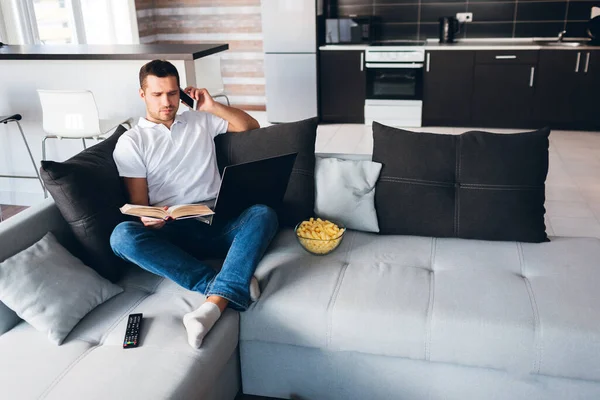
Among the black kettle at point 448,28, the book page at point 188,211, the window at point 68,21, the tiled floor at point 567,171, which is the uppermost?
the window at point 68,21

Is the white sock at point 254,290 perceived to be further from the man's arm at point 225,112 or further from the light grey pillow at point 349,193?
the man's arm at point 225,112

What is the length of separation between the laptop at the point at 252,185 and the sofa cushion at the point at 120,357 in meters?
0.39

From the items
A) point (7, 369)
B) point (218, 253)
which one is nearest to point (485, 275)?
point (218, 253)

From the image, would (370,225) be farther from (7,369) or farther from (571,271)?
(7,369)

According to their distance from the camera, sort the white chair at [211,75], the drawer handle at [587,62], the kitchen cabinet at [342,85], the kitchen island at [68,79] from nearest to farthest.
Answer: the kitchen island at [68,79]
the white chair at [211,75]
the drawer handle at [587,62]
the kitchen cabinet at [342,85]

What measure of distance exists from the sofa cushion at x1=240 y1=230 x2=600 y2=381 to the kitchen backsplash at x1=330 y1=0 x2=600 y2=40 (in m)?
4.19

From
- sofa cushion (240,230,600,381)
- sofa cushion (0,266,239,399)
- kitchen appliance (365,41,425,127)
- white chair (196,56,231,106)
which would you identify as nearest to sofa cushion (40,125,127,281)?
sofa cushion (0,266,239,399)

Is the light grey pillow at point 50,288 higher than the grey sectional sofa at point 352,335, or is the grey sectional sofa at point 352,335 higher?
the light grey pillow at point 50,288

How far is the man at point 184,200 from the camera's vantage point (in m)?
2.12

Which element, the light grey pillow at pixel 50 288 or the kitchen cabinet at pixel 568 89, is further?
the kitchen cabinet at pixel 568 89

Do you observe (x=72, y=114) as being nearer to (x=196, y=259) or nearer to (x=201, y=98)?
(x=201, y=98)

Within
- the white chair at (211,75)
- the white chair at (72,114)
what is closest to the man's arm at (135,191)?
the white chair at (72,114)

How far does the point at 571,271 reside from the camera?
216 centimetres

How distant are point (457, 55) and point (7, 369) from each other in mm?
5046
